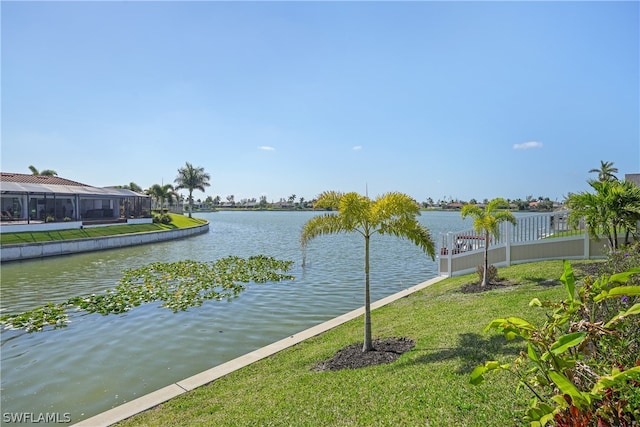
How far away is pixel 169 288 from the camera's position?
13836mm

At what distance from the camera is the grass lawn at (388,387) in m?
3.55

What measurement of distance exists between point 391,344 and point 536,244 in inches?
314

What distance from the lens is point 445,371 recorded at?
4.48m

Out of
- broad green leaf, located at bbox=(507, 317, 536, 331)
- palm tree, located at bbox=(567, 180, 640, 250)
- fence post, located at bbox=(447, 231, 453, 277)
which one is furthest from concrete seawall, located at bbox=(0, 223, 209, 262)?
palm tree, located at bbox=(567, 180, 640, 250)

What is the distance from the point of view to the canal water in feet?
20.3

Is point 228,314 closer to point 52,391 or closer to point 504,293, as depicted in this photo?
point 52,391

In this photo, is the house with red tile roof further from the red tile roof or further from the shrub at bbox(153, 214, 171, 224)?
the shrub at bbox(153, 214, 171, 224)

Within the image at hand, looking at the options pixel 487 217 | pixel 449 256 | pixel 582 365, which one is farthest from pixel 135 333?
pixel 449 256

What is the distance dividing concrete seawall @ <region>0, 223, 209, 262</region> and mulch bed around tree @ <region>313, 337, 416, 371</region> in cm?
2206

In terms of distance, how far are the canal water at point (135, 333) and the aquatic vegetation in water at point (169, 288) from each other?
459 millimetres

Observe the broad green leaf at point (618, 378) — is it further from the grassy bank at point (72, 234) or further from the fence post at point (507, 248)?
the grassy bank at point (72, 234)

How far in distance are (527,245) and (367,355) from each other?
28.2 feet

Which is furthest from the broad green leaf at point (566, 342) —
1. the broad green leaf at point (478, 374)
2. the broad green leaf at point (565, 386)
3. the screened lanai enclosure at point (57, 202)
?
the screened lanai enclosure at point (57, 202)

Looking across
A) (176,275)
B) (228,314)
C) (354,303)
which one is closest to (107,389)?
(228,314)
